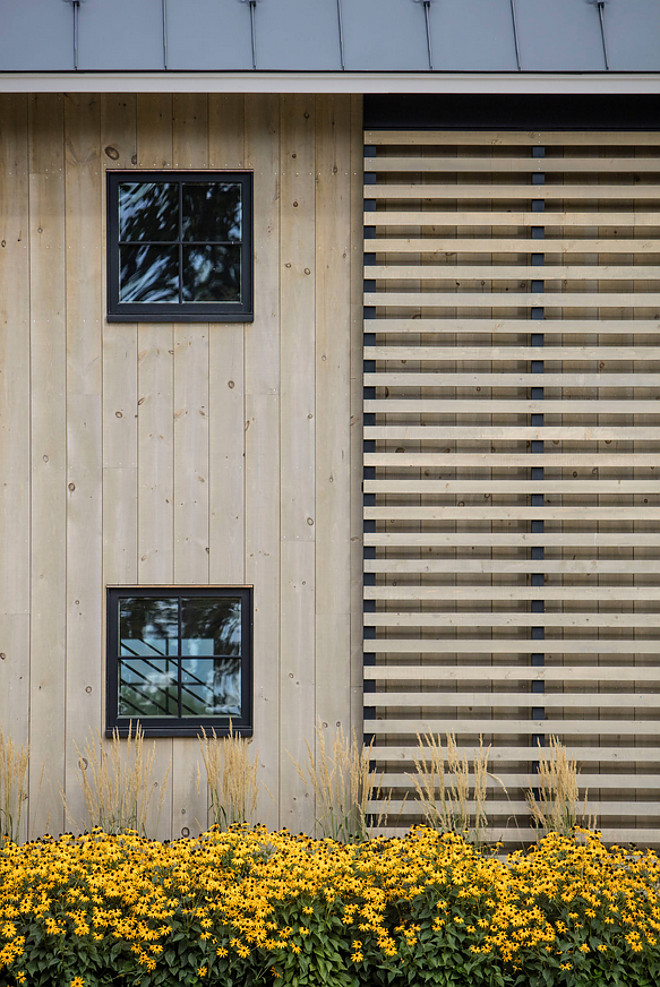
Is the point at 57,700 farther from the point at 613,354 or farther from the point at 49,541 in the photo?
the point at 613,354

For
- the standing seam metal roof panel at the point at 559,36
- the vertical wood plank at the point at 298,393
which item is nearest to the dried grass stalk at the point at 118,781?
the vertical wood plank at the point at 298,393

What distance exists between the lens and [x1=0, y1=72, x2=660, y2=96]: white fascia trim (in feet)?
14.8

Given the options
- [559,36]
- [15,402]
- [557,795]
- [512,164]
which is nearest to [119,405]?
[15,402]

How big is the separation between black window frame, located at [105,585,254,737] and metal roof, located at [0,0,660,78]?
9.25 ft

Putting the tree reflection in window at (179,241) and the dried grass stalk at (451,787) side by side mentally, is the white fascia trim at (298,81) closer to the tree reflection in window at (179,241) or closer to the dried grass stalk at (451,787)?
the tree reflection in window at (179,241)

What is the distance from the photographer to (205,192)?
4992 millimetres

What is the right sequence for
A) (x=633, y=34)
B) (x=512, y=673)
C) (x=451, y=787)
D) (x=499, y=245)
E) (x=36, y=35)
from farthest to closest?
(x=499, y=245) < (x=512, y=673) < (x=451, y=787) < (x=633, y=34) < (x=36, y=35)

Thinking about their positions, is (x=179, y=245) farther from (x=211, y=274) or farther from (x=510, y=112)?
(x=510, y=112)

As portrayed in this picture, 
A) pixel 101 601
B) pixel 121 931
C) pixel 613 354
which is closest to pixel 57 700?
pixel 101 601

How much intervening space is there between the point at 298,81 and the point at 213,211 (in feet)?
2.84

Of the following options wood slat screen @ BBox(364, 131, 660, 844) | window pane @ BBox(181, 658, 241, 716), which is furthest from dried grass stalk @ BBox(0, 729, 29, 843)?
wood slat screen @ BBox(364, 131, 660, 844)

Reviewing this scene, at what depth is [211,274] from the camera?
16.3ft

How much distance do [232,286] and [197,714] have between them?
2478 mm

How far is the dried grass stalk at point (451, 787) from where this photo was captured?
458 centimetres
